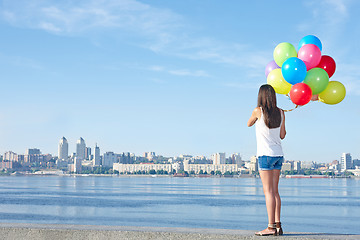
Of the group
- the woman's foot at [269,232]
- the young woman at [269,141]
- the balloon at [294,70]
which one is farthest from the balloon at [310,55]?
the woman's foot at [269,232]

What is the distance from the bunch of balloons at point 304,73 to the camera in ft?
27.6

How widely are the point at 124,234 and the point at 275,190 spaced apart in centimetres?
228

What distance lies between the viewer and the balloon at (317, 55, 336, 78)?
30.4 feet

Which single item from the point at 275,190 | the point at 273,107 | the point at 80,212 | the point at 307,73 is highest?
the point at 307,73

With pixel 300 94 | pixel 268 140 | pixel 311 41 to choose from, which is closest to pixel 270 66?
pixel 311 41

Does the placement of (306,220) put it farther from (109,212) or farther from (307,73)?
(307,73)

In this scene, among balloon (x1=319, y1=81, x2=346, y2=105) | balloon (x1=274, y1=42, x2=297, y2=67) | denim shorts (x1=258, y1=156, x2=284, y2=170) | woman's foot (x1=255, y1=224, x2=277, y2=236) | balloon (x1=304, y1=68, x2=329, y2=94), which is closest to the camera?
woman's foot (x1=255, y1=224, x2=277, y2=236)

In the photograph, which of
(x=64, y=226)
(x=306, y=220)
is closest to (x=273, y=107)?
(x=64, y=226)

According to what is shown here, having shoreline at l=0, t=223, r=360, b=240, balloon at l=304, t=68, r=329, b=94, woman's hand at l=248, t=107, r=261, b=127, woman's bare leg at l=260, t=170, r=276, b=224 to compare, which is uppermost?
balloon at l=304, t=68, r=329, b=94

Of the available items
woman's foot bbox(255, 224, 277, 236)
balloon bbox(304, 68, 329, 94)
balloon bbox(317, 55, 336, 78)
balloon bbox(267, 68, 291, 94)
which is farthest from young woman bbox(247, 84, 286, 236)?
balloon bbox(317, 55, 336, 78)

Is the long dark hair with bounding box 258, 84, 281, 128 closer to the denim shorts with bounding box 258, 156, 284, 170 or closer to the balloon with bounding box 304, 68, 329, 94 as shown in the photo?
the denim shorts with bounding box 258, 156, 284, 170

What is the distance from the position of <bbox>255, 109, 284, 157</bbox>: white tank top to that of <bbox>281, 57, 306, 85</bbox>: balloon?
1.60m

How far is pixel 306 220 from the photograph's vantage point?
1591 inches

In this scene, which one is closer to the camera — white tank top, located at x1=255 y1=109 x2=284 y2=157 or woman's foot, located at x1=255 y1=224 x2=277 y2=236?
woman's foot, located at x1=255 y1=224 x2=277 y2=236
